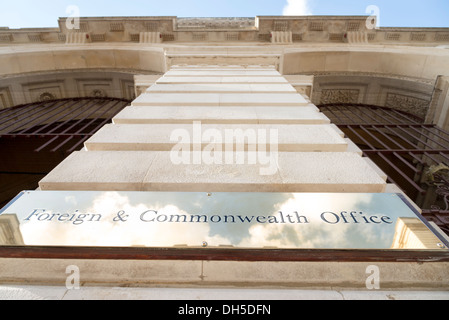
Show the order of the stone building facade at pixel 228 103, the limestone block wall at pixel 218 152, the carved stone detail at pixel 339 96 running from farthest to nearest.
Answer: the carved stone detail at pixel 339 96, the limestone block wall at pixel 218 152, the stone building facade at pixel 228 103

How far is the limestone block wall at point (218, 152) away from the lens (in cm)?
227

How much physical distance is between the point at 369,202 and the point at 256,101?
8.66ft

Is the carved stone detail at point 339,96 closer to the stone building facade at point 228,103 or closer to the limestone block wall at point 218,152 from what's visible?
the stone building facade at point 228,103

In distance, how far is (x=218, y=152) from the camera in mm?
2824

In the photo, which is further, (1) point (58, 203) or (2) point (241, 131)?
(2) point (241, 131)

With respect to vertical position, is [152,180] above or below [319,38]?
below

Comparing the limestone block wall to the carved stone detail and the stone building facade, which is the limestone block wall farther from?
the carved stone detail

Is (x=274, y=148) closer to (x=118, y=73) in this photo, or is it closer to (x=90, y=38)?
(x=118, y=73)

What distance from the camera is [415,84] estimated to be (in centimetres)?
733

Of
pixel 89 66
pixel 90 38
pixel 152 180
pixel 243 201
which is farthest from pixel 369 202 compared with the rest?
pixel 90 38

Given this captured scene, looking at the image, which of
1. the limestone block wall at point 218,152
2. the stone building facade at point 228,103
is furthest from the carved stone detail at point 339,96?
the limestone block wall at point 218,152

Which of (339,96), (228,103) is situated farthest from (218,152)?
(339,96)

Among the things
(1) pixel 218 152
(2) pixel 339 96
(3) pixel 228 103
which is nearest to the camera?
(1) pixel 218 152

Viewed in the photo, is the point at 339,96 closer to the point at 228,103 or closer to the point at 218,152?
the point at 228,103
